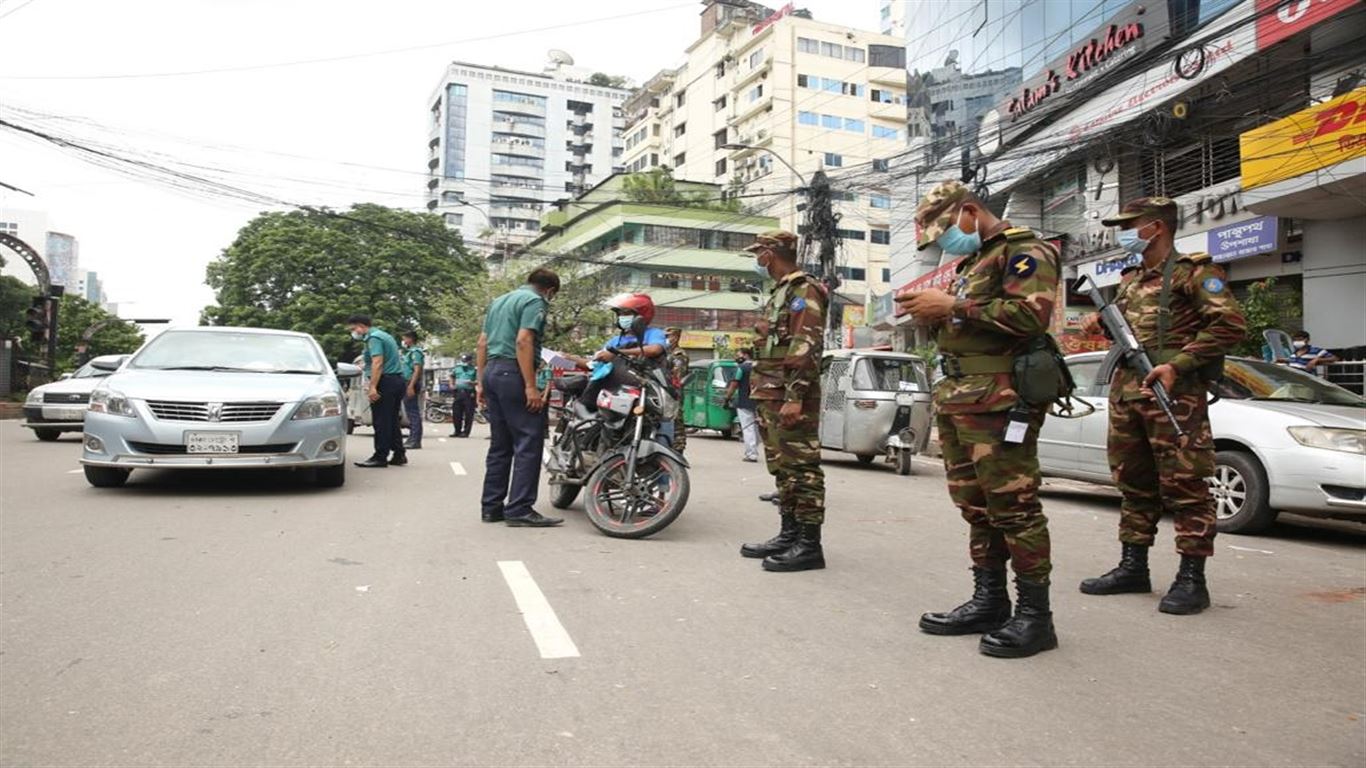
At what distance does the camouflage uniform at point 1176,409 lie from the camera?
14.8 ft

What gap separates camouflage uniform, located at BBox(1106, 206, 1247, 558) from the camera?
452 centimetres

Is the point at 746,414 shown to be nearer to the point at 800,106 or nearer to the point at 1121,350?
the point at 1121,350

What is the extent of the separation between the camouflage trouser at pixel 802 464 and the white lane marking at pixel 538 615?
1456 mm

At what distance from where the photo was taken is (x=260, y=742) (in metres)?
2.69

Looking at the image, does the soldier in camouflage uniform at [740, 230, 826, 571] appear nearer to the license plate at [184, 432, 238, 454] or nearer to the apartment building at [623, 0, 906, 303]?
the license plate at [184, 432, 238, 454]

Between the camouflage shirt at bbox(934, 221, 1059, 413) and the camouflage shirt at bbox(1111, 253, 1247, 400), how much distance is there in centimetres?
120

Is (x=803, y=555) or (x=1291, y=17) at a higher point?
(x=1291, y=17)

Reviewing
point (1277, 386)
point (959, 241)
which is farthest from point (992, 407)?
point (1277, 386)

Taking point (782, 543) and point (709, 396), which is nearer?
point (782, 543)

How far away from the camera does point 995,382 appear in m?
3.78

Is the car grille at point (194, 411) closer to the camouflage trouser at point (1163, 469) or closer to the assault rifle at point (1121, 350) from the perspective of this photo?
the assault rifle at point (1121, 350)

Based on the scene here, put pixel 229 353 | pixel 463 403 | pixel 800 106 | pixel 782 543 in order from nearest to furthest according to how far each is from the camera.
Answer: pixel 782 543 → pixel 229 353 → pixel 463 403 → pixel 800 106

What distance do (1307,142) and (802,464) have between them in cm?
1228

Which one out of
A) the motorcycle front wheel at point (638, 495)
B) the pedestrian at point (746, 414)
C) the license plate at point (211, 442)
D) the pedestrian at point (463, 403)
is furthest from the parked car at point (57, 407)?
the motorcycle front wheel at point (638, 495)
